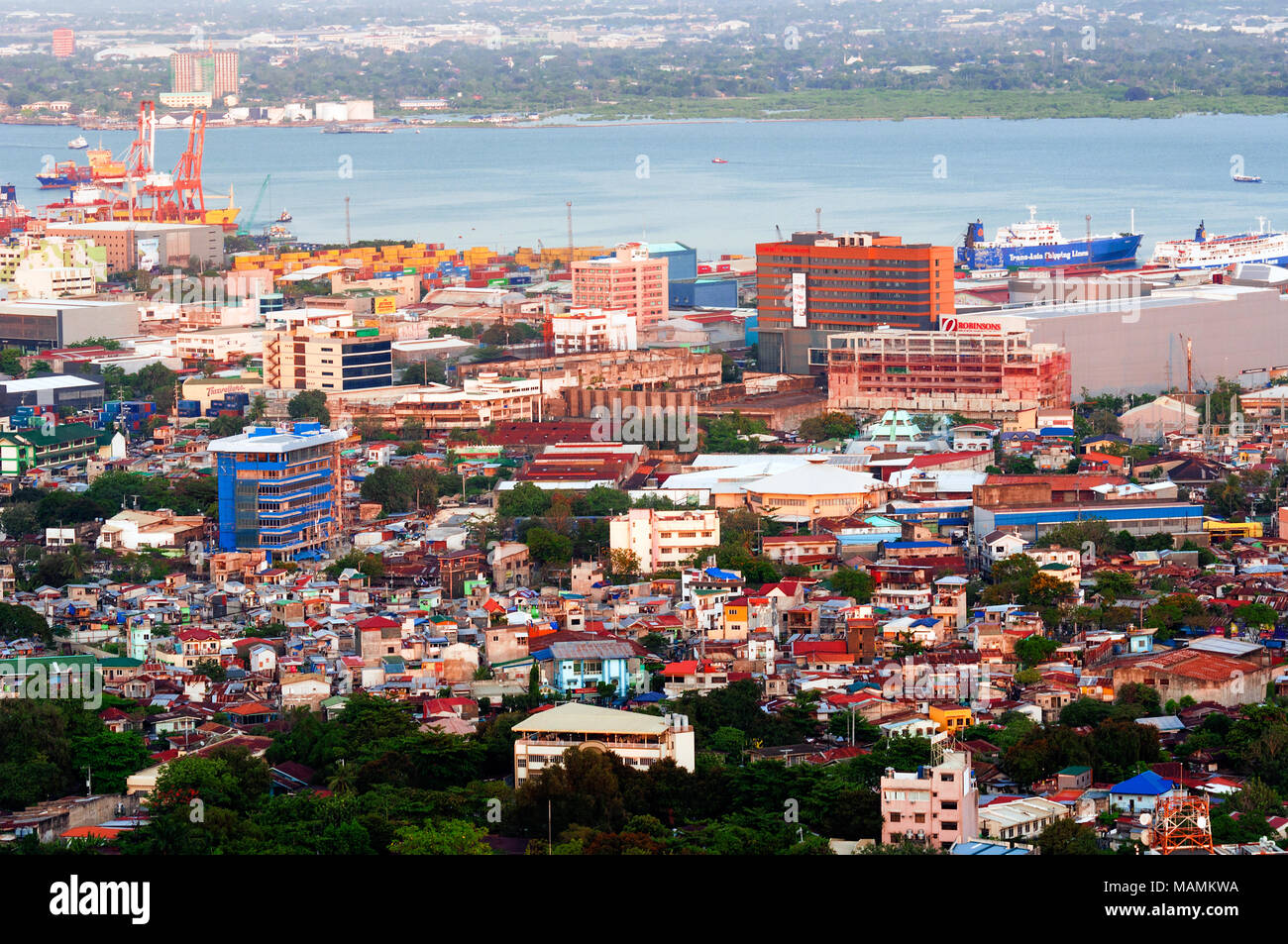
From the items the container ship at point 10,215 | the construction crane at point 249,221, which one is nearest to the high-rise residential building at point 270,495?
the container ship at point 10,215

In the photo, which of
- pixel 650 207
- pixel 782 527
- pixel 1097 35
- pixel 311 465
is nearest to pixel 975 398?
pixel 782 527

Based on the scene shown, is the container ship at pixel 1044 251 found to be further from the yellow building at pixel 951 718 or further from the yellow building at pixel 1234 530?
the yellow building at pixel 951 718

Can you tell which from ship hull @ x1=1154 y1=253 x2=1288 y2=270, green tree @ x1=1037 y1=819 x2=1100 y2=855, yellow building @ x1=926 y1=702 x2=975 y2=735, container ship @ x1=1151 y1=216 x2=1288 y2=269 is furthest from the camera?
container ship @ x1=1151 y1=216 x2=1288 y2=269

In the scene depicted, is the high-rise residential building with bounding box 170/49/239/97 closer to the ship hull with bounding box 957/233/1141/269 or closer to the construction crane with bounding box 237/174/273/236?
the construction crane with bounding box 237/174/273/236

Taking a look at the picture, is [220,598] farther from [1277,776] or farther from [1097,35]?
[1097,35]

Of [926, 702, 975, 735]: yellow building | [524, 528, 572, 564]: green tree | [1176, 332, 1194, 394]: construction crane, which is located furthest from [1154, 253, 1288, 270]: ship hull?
[926, 702, 975, 735]: yellow building

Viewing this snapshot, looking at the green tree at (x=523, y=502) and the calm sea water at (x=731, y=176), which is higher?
the calm sea water at (x=731, y=176)
